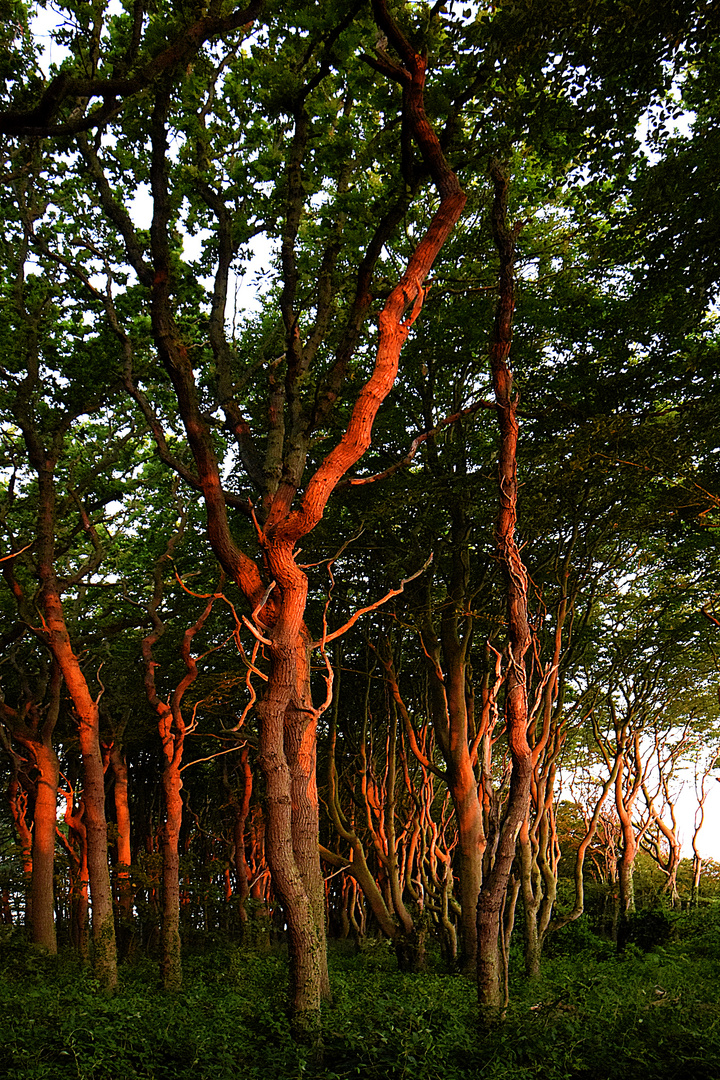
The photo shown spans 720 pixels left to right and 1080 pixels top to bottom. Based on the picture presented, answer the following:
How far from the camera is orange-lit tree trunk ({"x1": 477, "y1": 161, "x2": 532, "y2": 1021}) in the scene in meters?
5.68

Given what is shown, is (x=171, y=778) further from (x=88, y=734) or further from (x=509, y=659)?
(x=509, y=659)

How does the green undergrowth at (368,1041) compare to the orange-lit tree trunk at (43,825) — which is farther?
the orange-lit tree trunk at (43,825)

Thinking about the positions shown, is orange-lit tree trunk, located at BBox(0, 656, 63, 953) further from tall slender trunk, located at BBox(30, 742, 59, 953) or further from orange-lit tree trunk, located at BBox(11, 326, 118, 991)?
orange-lit tree trunk, located at BBox(11, 326, 118, 991)

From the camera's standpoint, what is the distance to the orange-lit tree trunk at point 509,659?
568 cm

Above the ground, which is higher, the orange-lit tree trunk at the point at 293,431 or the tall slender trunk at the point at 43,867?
the orange-lit tree trunk at the point at 293,431

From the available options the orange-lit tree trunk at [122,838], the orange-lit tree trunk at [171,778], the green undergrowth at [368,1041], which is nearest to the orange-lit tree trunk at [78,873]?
the orange-lit tree trunk at [122,838]

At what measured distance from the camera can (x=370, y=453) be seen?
1445 centimetres

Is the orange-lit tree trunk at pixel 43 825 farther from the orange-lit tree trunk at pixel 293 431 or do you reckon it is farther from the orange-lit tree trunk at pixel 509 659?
the orange-lit tree trunk at pixel 509 659

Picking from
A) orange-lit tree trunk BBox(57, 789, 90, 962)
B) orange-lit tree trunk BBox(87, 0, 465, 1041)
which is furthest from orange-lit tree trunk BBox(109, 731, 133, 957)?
orange-lit tree trunk BBox(87, 0, 465, 1041)

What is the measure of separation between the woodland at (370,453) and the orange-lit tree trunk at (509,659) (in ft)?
0.12

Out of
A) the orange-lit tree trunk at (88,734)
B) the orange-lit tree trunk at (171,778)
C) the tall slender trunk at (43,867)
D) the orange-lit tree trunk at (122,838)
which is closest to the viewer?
the orange-lit tree trunk at (88,734)

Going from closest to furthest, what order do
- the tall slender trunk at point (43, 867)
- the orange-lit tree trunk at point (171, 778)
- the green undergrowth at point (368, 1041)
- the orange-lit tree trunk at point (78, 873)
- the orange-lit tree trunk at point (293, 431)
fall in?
the green undergrowth at point (368, 1041), the orange-lit tree trunk at point (293, 431), the orange-lit tree trunk at point (171, 778), the tall slender trunk at point (43, 867), the orange-lit tree trunk at point (78, 873)

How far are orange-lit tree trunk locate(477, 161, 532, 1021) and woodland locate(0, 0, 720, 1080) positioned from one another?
4 centimetres

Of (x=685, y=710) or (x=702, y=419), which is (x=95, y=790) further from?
(x=685, y=710)
